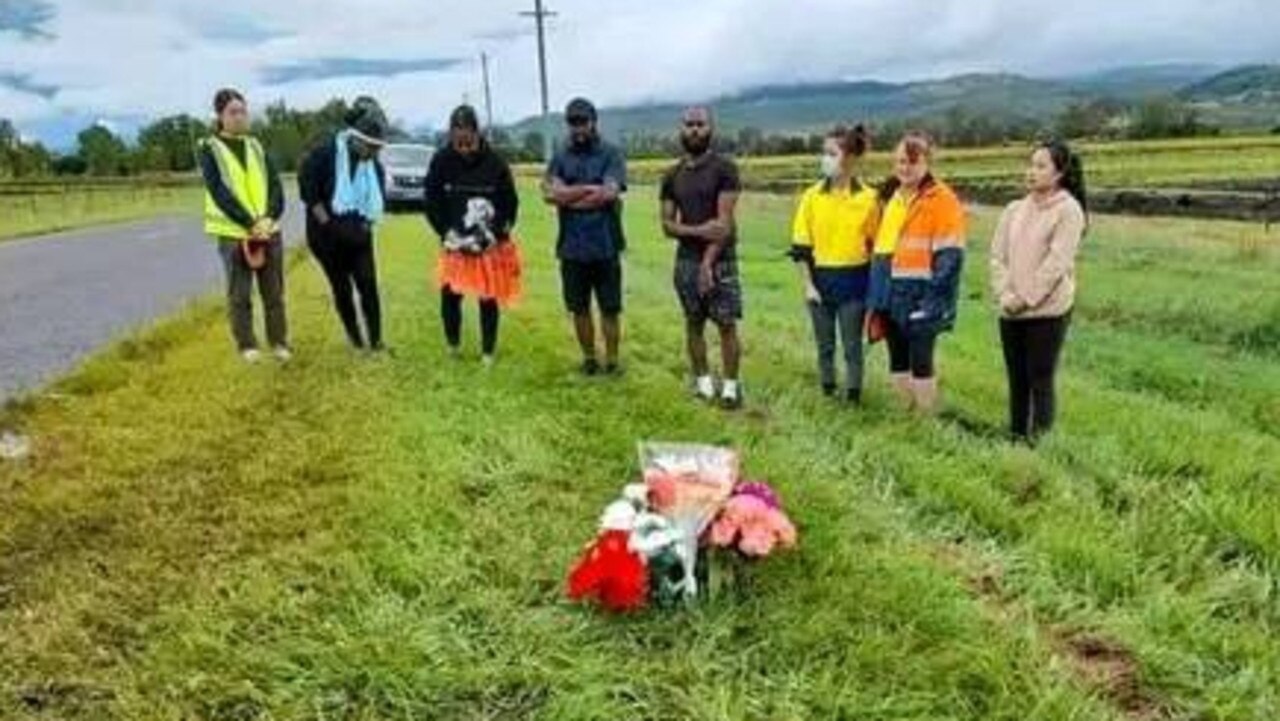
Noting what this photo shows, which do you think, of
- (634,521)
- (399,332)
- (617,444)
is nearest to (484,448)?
(617,444)

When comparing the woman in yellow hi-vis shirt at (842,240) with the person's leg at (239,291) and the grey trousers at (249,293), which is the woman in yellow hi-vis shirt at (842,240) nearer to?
the grey trousers at (249,293)

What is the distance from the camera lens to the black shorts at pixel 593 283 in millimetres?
9617

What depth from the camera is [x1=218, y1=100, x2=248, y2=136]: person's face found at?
9930 mm

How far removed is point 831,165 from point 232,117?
408 cm

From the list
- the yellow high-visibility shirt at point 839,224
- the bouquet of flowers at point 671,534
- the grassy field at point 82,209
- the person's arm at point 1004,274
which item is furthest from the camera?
the grassy field at point 82,209

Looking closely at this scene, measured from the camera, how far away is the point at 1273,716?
4.39 m

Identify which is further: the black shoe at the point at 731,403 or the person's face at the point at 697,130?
the black shoe at the point at 731,403

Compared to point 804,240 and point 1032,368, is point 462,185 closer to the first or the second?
point 804,240

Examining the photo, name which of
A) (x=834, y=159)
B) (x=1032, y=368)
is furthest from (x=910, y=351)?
(x=834, y=159)

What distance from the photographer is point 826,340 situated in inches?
372

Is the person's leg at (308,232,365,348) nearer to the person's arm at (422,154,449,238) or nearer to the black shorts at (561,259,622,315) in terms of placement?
the person's arm at (422,154,449,238)

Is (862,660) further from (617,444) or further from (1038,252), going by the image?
(1038,252)

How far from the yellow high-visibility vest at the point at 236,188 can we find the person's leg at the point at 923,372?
4.54 metres

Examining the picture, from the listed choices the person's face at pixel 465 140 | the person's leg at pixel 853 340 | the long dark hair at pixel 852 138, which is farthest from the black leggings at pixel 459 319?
the long dark hair at pixel 852 138
